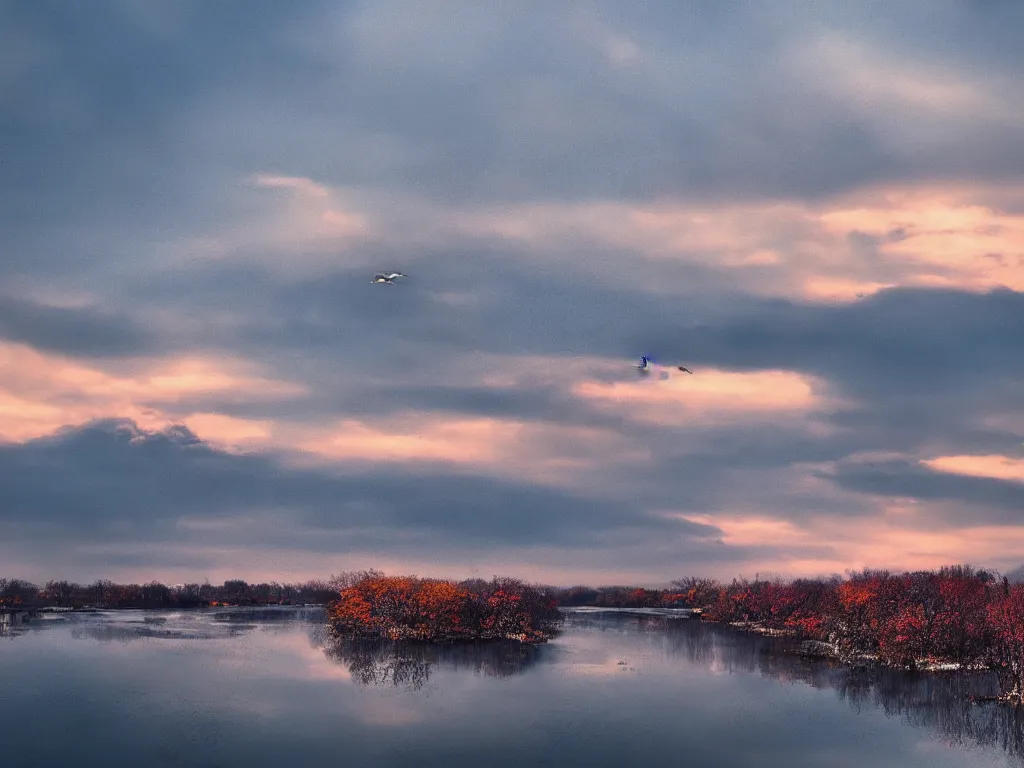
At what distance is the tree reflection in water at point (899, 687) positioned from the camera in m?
Result: 65.1

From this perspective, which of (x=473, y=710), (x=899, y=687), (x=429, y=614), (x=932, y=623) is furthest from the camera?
(x=429, y=614)

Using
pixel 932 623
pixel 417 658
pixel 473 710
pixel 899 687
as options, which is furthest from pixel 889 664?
pixel 473 710

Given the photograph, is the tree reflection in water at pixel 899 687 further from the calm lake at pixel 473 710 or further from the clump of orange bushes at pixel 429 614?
the clump of orange bushes at pixel 429 614

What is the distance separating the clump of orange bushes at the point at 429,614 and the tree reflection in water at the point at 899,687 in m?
21.6

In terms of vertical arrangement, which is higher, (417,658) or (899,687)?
(899,687)

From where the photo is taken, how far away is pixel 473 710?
70.6 m

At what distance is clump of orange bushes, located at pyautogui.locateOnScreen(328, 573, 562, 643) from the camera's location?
12556 cm

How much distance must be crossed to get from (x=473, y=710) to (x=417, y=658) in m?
32.2

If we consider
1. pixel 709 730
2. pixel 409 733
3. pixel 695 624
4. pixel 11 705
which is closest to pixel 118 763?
pixel 409 733

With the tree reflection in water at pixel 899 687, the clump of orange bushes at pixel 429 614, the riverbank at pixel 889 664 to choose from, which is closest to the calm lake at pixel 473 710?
the tree reflection in water at pixel 899 687

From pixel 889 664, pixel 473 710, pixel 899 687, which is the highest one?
pixel 889 664

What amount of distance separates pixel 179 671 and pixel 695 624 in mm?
109401

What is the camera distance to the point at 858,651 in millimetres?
107938

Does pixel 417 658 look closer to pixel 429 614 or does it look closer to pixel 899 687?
pixel 429 614
